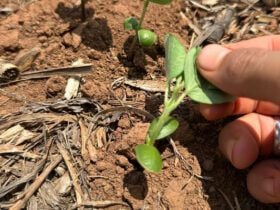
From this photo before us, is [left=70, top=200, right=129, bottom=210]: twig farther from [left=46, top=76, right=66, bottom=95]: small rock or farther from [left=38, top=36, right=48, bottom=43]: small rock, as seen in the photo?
[left=38, top=36, right=48, bottom=43]: small rock

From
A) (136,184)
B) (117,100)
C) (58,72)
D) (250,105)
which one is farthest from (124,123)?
(250,105)

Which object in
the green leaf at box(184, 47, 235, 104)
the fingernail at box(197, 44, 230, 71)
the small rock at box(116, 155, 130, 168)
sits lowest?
the small rock at box(116, 155, 130, 168)

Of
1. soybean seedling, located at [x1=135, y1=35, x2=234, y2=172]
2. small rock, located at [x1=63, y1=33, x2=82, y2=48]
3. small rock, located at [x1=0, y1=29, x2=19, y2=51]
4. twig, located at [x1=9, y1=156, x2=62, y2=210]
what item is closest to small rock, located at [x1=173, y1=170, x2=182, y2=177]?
soybean seedling, located at [x1=135, y1=35, x2=234, y2=172]

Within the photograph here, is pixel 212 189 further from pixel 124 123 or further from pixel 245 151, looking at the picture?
pixel 124 123

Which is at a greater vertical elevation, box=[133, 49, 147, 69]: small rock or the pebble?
box=[133, 49, 147, 69]: small rock

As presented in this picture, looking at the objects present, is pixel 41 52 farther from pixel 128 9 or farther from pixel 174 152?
pixel 174 152

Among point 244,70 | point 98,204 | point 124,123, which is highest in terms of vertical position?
point 244,70

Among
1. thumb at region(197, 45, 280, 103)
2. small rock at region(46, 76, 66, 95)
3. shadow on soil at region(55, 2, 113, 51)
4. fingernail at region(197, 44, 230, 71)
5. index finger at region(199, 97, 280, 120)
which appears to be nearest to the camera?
thumb at region(197, 45, 280, 103)
